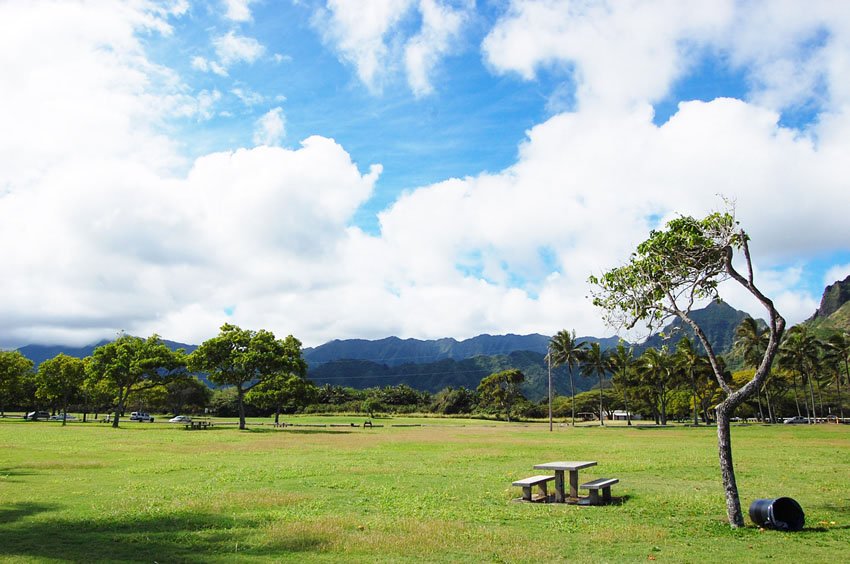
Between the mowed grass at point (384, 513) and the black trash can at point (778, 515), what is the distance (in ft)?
0.79

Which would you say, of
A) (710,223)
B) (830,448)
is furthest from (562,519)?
(830,448)

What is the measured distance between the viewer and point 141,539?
11.9 meters

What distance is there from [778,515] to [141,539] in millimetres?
13834

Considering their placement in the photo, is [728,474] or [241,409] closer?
[728,474]

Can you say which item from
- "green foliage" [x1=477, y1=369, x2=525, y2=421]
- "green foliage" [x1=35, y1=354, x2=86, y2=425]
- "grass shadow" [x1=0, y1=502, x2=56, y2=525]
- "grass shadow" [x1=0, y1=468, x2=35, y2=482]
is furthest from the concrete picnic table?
"green foliage" [x1=477, y1=369, x2=525, y2=421]

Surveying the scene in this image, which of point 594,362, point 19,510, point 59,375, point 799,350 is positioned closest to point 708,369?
point 799,350

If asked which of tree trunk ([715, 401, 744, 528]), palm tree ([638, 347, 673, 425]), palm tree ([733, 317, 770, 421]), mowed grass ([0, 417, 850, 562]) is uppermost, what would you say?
palm tree ([733, 317, 770, 421])

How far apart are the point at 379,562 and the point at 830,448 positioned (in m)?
36.3

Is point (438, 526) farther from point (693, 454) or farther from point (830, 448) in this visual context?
point (830, 448)

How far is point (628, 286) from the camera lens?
58.0 feet

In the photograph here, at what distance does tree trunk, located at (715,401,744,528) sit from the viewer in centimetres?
1320

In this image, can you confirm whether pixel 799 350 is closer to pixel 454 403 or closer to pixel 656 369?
pixel 656 369

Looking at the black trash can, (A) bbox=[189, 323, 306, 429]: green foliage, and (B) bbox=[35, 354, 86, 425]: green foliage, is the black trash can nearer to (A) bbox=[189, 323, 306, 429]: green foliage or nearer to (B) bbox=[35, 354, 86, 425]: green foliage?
(A) bbox=[189, 323, 306, 429]: green foliage

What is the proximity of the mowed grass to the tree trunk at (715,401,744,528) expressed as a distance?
324 mm
